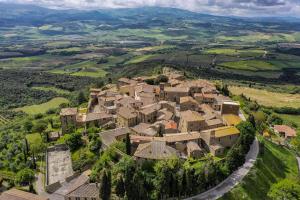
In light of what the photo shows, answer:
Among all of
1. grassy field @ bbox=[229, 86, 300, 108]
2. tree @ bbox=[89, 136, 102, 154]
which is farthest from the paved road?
grassy field @ bbox=[229, 86, 300, 108]

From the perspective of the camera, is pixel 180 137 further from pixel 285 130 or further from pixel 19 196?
pixel 285 130

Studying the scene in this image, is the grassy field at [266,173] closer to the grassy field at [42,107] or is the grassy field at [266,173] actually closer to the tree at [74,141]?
the tree at [74,141]

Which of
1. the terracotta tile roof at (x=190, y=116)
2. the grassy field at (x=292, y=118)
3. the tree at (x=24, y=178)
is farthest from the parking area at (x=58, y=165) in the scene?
the grassy field at (x=292, y=118)

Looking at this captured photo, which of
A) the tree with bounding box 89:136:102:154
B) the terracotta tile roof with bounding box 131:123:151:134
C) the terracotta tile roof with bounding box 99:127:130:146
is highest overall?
the terracotta tile roof with bounding box 131:123:151:134

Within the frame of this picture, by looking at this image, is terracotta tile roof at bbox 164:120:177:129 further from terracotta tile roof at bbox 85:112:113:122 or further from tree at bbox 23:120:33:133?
tree at bbox 23:120:33:133

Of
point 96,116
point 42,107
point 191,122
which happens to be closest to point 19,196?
point 96,116

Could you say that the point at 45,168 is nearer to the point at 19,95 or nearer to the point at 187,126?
the point at 187,126
